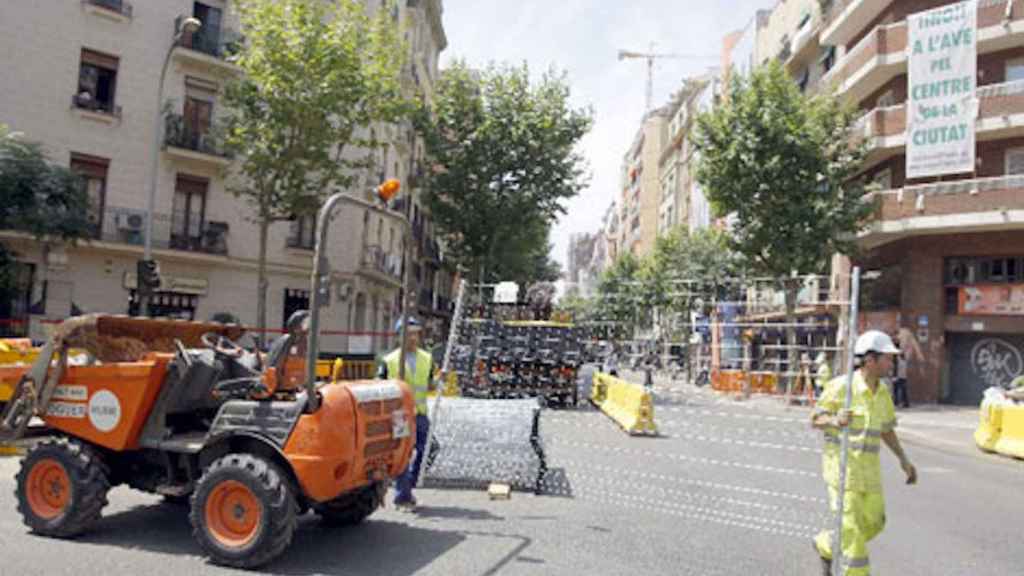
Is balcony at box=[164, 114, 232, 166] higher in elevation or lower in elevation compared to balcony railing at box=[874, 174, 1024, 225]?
higher

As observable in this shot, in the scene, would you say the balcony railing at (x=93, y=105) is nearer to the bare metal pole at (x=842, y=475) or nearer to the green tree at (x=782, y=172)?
the green tree at (x=782, y=172)

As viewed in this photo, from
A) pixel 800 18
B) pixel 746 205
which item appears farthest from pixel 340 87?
pixel 800 18

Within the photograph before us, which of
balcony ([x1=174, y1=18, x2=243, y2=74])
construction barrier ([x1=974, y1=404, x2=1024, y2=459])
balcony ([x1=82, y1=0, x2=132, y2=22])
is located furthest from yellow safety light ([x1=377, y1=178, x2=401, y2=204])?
balcony ([x1=82, y1=0, x2=132, y2=22])

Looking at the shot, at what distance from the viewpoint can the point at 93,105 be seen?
90.0 ft

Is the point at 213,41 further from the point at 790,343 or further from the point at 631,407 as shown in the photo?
the point at 790,343

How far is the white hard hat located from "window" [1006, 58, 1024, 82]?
24.6 m

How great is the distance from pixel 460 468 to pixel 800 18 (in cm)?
3521

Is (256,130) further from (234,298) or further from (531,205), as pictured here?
(531,205)

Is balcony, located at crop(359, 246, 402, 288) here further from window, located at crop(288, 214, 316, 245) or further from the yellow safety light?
the yellow safety light

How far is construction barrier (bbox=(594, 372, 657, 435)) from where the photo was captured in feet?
50.5

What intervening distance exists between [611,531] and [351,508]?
2270 millimetres

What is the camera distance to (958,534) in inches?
318

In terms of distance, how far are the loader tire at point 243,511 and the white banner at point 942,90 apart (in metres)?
24.0

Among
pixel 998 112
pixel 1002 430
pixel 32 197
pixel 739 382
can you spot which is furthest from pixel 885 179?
pixel 32 197
